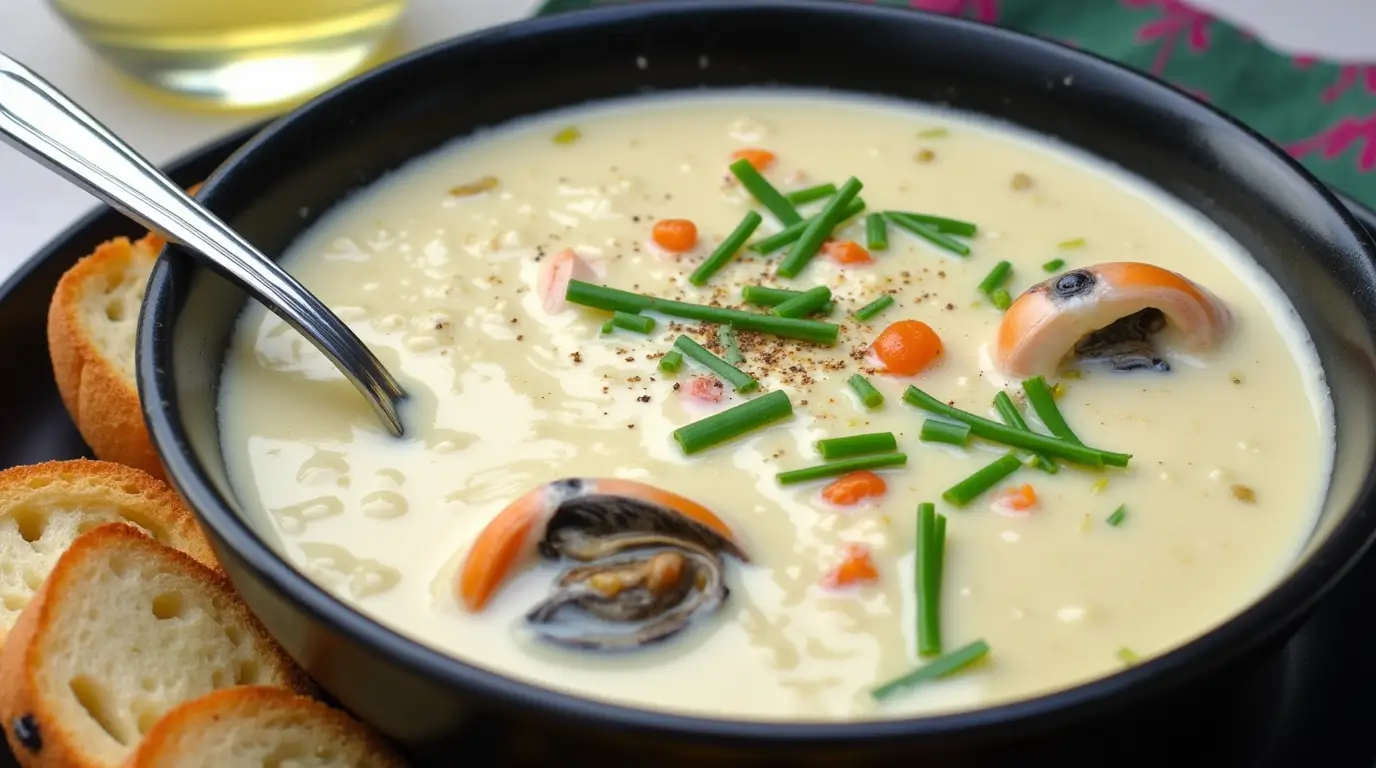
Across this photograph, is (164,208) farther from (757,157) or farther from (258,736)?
(757,157)

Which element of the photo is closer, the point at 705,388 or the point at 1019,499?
the point at 1019,499

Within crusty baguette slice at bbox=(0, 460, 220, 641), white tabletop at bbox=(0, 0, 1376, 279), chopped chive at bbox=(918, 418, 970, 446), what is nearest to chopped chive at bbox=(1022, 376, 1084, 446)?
chopped chive at bbox=(918, 418, 970, 446)

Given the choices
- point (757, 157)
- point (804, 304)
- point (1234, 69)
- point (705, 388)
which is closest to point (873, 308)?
point (804, 304)

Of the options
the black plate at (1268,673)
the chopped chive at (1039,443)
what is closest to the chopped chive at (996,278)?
the chopped chive at (1039,443)

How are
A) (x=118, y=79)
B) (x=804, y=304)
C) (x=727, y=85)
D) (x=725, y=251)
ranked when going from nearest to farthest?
(x=804, y=304)
(x=725, y=251)
(x=727, y=85)
(x=118, y=79)

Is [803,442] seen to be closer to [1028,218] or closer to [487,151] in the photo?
[1028,218]

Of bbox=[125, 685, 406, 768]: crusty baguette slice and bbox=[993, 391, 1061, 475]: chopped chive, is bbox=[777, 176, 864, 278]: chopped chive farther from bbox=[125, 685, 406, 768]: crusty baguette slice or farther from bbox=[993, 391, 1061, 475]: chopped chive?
bbox=[125, 685, 406, 768]: crusty baguette slice
